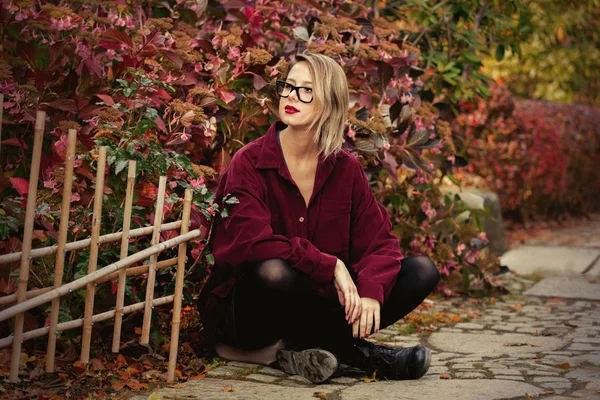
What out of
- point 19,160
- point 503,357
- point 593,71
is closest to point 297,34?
point 19,160

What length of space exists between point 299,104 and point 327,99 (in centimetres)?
12

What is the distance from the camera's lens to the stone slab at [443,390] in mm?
3457

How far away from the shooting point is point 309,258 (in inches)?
143

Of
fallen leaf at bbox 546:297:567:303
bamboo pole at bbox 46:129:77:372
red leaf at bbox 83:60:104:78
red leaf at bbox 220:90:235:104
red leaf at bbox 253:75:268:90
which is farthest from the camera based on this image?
fallen leaf at bbox 546:297:567:303

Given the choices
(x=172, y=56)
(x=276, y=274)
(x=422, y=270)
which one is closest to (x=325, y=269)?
(x=276, y=274)

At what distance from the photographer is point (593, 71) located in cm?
1512

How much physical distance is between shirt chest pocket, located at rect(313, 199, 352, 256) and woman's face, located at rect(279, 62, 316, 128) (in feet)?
1.22

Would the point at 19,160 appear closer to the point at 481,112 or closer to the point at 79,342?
the point at 79,342

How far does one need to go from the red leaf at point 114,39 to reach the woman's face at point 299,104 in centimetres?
82

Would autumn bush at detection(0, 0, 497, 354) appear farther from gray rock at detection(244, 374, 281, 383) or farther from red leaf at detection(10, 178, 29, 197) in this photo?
gray rock at detection(244, 374, 281, 383)

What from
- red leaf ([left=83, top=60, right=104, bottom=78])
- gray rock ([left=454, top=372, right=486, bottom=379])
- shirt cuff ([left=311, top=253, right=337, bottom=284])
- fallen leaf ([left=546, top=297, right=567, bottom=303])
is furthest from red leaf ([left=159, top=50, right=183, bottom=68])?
fallen leaf ([left=546, top=297, right=567, bottom=303])

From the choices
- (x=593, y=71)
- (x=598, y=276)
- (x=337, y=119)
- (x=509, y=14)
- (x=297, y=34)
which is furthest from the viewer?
(x=593, y=71)

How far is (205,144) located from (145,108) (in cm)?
51

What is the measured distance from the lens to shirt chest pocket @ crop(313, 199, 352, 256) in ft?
12.8
